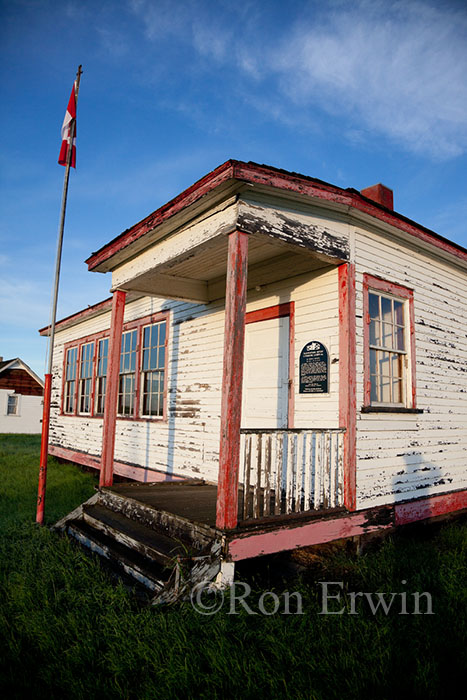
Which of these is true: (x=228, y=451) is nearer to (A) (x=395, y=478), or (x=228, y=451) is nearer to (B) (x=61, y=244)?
(A) (x=395, y=478)

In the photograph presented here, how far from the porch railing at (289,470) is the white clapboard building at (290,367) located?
22 millimetres

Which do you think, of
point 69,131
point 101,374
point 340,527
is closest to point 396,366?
point 340,527

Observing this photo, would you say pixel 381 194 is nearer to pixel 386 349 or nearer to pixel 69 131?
pixel 386 349

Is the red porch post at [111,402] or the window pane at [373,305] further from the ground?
the window pane at [373,305]

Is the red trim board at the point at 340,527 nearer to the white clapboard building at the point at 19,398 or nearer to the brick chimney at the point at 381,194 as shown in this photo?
the brick chimney at the point at 381,194

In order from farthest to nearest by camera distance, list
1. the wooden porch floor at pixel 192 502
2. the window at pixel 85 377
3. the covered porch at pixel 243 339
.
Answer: the window at pixel 85 377
the wooden porch floor at pixel 192 502
the covered porch at pixel 243 339

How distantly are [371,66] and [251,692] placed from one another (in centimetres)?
909

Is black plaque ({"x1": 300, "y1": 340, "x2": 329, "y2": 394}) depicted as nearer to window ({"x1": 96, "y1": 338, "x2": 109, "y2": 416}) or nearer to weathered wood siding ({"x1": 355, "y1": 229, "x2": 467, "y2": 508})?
weathered wood siding ({"x1": 355, "y1": 229, "x2": 467, "y2": 508})

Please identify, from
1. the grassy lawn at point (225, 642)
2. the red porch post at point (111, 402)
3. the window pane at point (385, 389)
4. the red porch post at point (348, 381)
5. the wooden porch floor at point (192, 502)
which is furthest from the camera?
the red porch post at point (111, 402)

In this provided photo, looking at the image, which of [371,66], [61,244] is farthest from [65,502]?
[371,66]

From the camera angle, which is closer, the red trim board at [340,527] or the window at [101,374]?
the red trim board at [340,527]

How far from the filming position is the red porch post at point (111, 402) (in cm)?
664

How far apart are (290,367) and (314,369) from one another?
0.48 meters

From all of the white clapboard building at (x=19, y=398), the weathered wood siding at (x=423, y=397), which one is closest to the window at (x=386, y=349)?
the weathered wood siding at (x=423, y=397)
